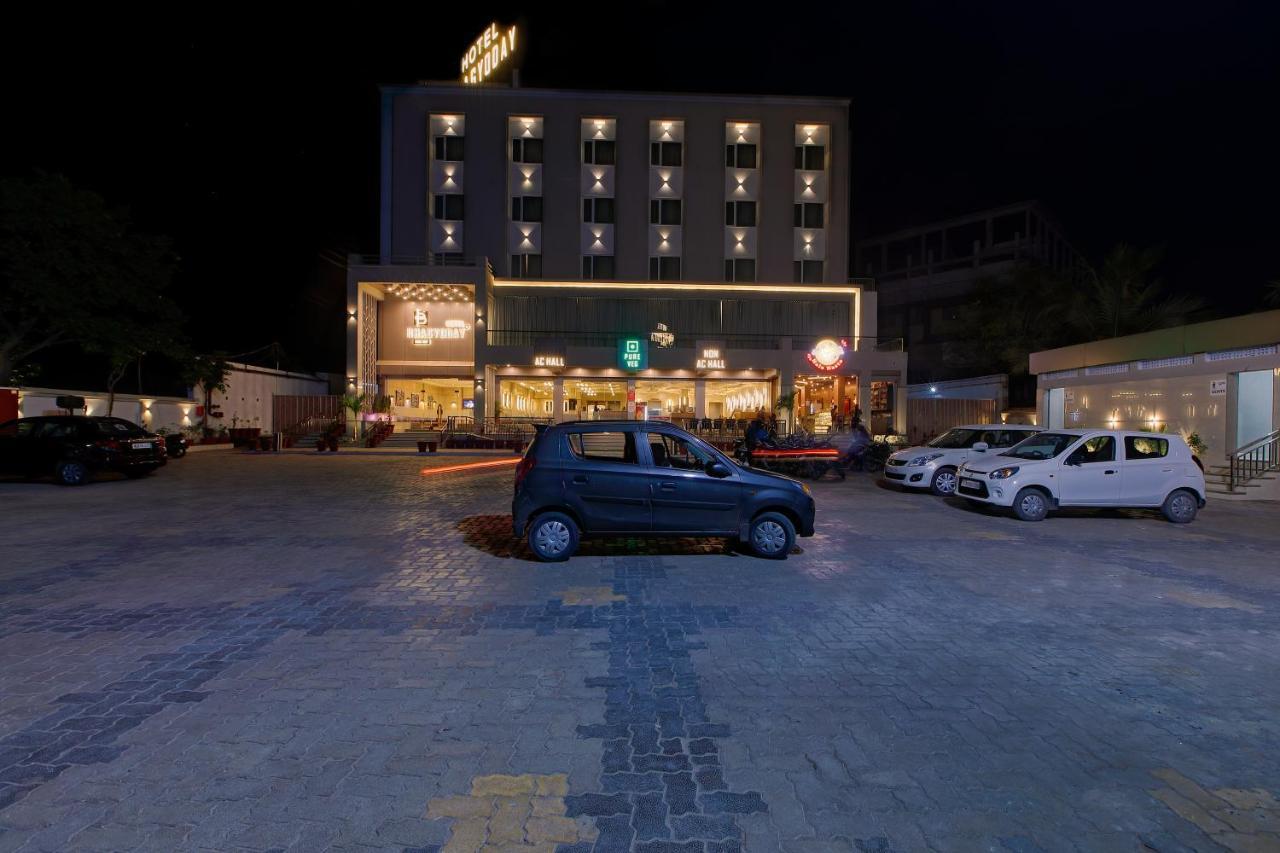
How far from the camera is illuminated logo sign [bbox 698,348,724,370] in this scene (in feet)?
115

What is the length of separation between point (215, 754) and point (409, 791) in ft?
3.83

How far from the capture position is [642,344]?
35.0m

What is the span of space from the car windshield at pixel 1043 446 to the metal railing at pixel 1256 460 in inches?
239

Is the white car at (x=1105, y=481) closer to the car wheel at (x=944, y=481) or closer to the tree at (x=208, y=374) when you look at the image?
the car wheel at (x=944, y=481)

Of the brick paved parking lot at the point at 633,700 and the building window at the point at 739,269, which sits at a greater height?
the building window at the point at 739,269

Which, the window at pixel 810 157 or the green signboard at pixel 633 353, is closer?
the green signboard at pixel 633 353

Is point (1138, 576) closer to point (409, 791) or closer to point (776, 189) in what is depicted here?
point (409, 791)

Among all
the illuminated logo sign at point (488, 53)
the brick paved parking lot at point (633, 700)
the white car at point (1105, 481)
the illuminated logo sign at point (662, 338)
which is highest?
the illuminated logo sign at point (488, 53)

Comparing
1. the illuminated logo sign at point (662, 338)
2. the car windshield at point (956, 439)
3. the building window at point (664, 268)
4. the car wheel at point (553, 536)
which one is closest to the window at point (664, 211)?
the building window at point (664, 268)

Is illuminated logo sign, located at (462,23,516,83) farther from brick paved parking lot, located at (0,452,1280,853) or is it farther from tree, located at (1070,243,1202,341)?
brick paved parking lot, located at (0,452,1280,853)

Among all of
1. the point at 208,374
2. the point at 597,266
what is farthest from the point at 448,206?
the point at 208,374

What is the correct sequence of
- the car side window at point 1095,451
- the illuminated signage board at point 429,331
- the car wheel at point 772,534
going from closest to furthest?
the car wheel at point 772,534, the car side window at point 1095,451, the illuminated signage board at point 429,331

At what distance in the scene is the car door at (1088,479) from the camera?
11023 mm

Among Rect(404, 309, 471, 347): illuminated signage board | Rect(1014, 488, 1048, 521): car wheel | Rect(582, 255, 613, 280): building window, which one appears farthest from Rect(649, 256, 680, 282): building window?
Rect(1014, 488, 1048, 521): car wheel
